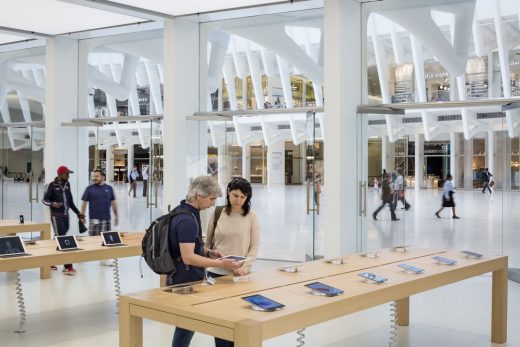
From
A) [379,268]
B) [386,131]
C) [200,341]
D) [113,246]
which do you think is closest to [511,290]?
[386,131]

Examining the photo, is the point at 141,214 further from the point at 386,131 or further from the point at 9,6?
the point at 386,131

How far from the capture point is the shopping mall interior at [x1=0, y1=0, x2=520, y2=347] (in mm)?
7059

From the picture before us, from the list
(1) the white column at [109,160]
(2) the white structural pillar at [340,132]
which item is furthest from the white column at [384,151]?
→ (1) the white column at [109,160]

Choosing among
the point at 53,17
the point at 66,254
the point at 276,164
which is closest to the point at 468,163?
the point at 276,164

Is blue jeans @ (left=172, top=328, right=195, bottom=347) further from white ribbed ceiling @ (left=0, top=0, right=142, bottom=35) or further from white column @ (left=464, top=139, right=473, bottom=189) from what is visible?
white column @ (left=464, top=139, right=473, bottom=189)

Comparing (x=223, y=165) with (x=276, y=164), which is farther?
(x=276, y=164)

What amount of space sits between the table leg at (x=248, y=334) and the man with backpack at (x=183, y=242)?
884mm

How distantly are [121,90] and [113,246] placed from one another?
743cm

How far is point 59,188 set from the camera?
10008 millimetres

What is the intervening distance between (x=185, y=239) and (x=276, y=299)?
720 mm

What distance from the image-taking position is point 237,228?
4.98 meters

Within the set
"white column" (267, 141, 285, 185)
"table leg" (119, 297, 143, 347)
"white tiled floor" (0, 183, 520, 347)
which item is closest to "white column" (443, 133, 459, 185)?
"white column" (267, 141, 285, 185)

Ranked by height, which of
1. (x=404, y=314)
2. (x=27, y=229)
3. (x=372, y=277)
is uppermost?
(x=372, y=277)

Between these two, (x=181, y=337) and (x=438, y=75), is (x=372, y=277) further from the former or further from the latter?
(x=438, y=75)
